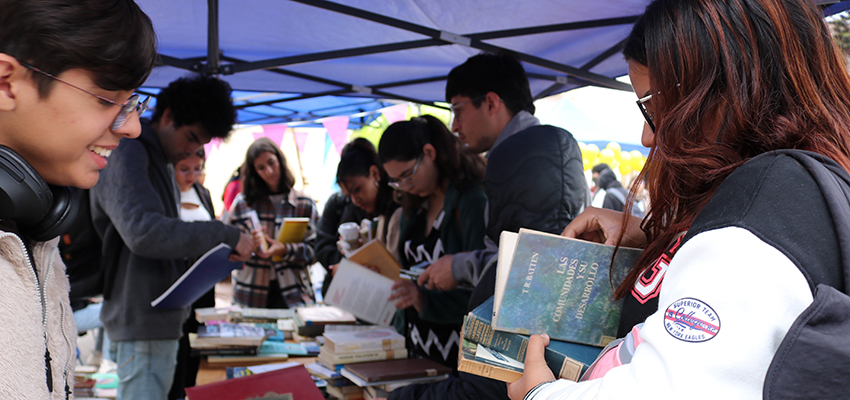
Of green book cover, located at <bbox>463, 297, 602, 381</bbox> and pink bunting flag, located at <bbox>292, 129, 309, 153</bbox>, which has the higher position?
green book cover, located at <bbox>463, 297, 602, 381</bbox>

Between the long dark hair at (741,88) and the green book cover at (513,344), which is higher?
the long dark hair at (741,88)

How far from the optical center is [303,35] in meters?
3.10

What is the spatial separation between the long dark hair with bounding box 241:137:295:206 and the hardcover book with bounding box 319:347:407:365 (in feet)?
8.06

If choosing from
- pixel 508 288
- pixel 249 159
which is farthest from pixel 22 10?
pixel 249 159

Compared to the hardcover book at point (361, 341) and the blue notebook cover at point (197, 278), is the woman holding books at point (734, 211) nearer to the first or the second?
the hardcover book at point (361, 341)

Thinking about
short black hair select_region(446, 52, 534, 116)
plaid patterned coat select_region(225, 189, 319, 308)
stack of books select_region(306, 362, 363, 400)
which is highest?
short black hair select_region(446, 52, 534, 116)

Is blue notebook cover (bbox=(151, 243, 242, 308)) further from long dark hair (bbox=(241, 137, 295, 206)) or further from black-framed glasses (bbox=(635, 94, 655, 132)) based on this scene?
long dark hair (bbox=(241, 137, 295, 206))

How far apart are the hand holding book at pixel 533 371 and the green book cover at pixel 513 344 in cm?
3

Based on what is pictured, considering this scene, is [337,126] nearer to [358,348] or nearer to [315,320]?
[315,320]

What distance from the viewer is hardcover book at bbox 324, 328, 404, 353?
83.2 inches

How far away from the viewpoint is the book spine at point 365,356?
209cm

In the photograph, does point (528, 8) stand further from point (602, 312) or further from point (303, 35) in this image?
point (602, 312)

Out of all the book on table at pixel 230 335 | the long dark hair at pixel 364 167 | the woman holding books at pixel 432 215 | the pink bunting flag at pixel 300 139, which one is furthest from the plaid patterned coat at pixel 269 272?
the pink bunting flag at pixel 300 139

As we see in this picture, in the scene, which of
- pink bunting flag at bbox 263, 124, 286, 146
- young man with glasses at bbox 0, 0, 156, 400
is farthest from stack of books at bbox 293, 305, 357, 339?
pink bunting flag at bbox 263, 124, 286, 146
